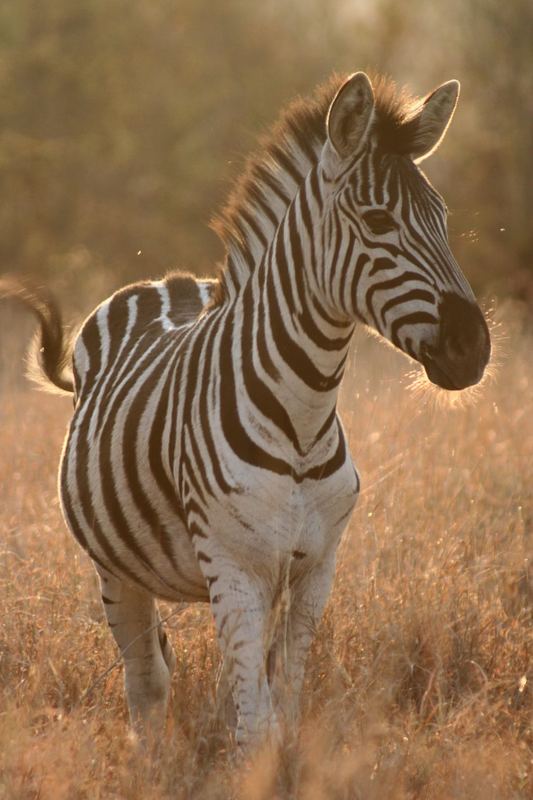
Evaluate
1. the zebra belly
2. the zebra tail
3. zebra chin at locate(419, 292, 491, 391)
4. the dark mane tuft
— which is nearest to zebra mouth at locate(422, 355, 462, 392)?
zebra chin at locate(419, 292, 491, 391)

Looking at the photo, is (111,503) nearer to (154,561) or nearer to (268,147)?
(154,561)

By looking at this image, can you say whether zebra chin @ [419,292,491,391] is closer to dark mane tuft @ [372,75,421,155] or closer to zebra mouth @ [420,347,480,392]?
zebra mouth @ [420,347,480,392]

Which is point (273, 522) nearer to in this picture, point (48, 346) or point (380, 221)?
point (380, 221)

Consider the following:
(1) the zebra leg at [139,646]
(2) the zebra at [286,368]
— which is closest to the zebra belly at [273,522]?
(2) the zebra at [286,368]

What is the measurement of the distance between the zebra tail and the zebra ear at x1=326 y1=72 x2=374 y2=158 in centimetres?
233

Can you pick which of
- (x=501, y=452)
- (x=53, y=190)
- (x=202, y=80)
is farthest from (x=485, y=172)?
(x=501, y=452)

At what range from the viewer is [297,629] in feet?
12.3

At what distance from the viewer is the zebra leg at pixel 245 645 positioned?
353cm

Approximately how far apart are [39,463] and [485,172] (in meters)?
14.6

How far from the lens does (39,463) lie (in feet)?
25.2

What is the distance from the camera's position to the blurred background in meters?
19.6

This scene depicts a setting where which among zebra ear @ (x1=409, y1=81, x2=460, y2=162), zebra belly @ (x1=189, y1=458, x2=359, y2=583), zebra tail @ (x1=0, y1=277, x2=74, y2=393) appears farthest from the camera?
zebra tail @ (x1=0, y1=277, x2=74, y2=393)

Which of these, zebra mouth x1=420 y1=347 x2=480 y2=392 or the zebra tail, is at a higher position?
the zebra tail

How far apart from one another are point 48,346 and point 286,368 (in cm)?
222
